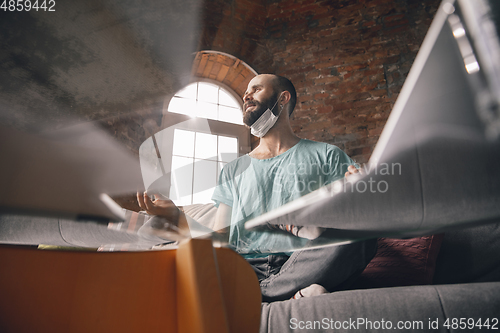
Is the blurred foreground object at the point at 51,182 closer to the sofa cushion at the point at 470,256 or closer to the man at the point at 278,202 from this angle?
the man at the point at 278,202

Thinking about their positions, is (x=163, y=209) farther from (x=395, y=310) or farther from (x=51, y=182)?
(x=395, y=310)

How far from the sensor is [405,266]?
1.47ft

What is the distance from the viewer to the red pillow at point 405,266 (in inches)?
17.2

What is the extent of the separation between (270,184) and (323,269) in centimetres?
25

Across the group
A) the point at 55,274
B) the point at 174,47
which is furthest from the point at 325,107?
the point at 55,274

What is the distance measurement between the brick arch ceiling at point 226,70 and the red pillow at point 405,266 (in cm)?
126

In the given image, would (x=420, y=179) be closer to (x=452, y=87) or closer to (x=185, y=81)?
(x=452, y=87)

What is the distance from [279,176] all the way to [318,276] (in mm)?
303

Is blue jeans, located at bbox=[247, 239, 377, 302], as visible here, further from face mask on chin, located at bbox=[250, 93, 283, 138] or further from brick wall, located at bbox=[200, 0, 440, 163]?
brick wall, located at bbox=[200, 0, 440, 163]

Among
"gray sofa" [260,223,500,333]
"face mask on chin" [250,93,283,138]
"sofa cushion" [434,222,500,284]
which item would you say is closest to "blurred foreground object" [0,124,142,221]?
"gray sofa" [260,223,500,333]

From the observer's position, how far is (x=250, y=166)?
67cm

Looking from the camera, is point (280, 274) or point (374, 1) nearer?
point (280, 274)

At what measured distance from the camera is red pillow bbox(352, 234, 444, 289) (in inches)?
17.2

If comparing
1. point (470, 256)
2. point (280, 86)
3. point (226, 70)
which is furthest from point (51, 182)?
point (226, 70)
